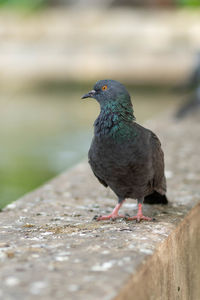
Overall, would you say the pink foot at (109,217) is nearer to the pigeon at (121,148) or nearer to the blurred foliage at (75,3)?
the pigeon at (121,148)

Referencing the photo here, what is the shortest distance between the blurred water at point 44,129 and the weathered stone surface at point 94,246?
7.17ft

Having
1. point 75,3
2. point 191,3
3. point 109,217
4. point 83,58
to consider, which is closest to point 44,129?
point 83,58

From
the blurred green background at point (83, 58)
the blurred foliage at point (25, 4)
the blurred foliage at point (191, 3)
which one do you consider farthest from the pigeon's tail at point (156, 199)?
the blurred foliage at point (191, 3)

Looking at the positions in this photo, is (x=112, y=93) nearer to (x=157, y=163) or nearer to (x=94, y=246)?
(x=157, y=163)

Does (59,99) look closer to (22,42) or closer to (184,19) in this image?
(22,42)

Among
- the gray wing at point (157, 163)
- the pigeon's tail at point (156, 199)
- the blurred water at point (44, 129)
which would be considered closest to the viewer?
the gray wing at point (157, 163)

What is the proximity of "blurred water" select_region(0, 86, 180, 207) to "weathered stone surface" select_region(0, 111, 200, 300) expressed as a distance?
218 centimetres

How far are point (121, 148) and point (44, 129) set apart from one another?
24.5ft

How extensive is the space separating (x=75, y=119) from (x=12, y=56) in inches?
220

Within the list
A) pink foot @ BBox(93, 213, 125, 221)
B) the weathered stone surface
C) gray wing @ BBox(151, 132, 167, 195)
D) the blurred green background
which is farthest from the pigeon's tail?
the blurred green background

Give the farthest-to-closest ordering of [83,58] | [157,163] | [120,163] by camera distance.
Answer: [83,58] → [157,163] → [120,163]

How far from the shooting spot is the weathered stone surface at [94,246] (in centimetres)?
255

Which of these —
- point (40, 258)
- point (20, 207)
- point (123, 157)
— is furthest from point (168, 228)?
point (20, 207)

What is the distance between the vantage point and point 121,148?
3.69 m
